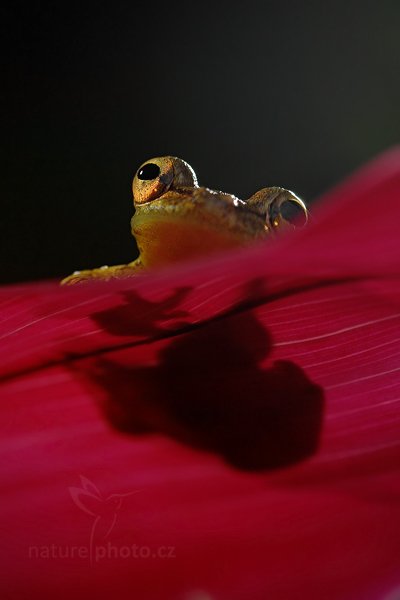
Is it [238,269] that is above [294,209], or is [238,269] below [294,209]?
above

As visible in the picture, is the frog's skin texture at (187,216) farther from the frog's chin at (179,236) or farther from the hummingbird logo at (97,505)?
the hummingbird logo at (97,505)

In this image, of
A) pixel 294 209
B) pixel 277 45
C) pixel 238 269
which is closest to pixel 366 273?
pixel 238 269

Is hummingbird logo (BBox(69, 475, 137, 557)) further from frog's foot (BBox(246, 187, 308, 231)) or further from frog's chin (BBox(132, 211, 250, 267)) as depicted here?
frog's foot (BBox(246, 187, 308, 231))

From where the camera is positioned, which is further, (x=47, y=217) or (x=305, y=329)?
(x=47, y=217)

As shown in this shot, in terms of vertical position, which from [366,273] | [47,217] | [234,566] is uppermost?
[366,273]

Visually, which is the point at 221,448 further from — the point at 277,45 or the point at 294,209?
the point at 277,45

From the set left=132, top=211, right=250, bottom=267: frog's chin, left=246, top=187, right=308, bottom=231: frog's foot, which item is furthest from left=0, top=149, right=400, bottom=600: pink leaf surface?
left=246, top=187, right=308, bottom=231: frog's foot

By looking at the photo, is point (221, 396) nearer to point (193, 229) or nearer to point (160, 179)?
point (193, 229)

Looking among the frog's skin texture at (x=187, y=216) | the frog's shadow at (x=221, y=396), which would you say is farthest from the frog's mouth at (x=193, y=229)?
the frog's shadow at (x=221, y=396)
